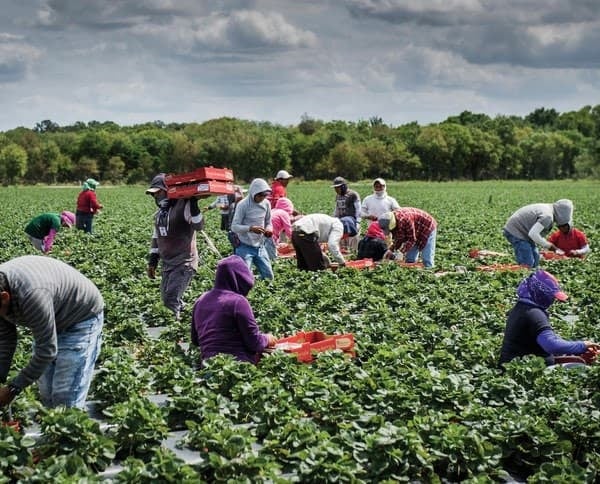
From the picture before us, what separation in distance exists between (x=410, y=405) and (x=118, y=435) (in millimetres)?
2050

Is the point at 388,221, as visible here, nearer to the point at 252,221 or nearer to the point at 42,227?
the point at 252,221

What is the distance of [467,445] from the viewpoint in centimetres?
499

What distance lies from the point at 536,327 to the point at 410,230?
5480 mm

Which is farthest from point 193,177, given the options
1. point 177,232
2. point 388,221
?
point 388,221

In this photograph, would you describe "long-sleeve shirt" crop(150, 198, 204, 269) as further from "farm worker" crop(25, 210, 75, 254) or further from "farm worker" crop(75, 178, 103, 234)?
"farm worker" crop(75, 178, 103, 234)

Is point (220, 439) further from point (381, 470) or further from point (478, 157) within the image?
point (478, 157)

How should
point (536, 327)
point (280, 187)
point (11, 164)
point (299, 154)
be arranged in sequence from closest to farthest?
1. point (536, 327)
2. point (280, 187)
3. point (11, 164)
4. point (299, 154)

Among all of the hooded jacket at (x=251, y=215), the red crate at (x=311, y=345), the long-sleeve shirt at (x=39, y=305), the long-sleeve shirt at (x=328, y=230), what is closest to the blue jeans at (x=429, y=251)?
the long-sleeve shirt at (x=328, y=230)

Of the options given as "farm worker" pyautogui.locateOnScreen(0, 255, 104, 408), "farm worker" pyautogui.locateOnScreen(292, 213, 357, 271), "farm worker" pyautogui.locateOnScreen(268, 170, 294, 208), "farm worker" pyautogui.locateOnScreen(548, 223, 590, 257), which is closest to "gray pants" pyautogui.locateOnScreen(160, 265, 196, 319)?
"farm worker" pyautogui.locateOnScreen(292, 213, 357, 271)

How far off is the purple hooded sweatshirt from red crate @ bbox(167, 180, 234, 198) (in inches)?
85.1

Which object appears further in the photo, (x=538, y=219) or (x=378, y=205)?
(x=378, y=205)

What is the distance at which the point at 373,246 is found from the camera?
13.8m

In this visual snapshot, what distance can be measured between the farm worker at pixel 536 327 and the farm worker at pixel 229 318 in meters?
2.19

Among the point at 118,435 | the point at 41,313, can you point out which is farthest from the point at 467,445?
the point at 41,313
